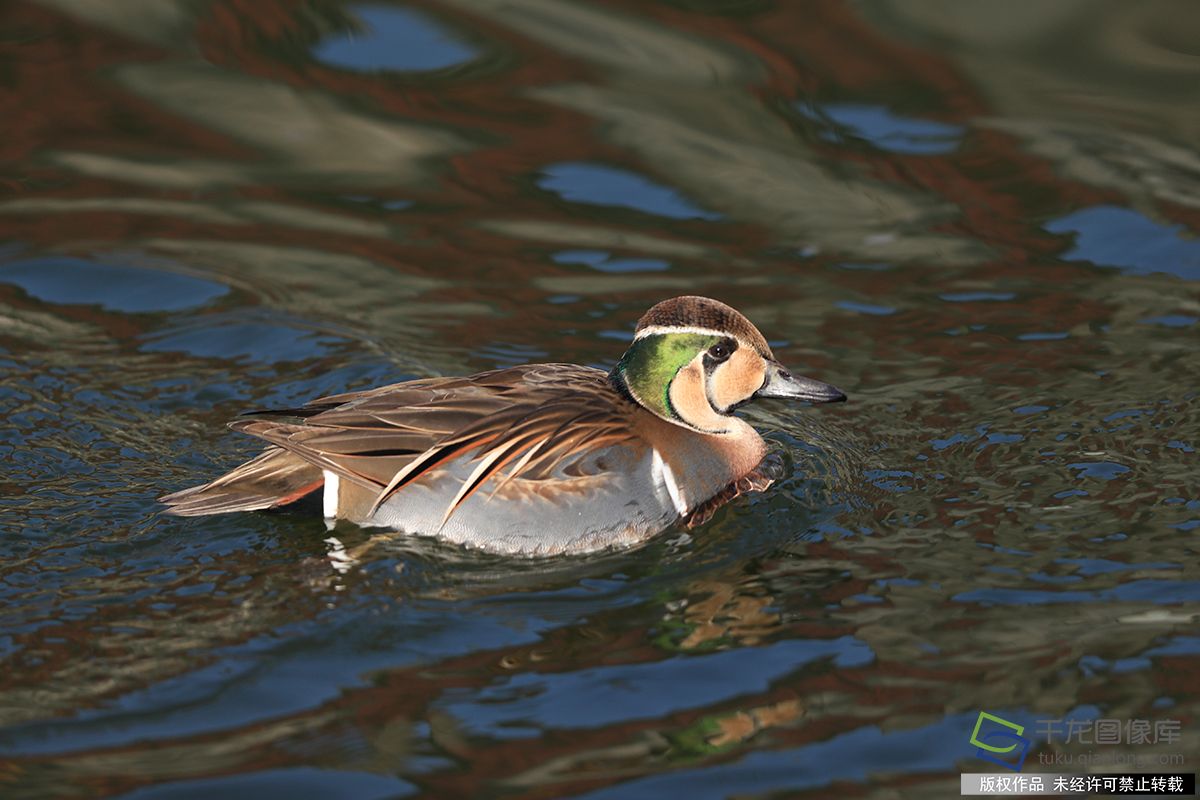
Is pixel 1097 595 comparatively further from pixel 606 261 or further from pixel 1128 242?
pixel 606 261

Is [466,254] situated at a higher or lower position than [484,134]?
lower

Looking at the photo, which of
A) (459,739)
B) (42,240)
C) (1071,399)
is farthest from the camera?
(42,240)

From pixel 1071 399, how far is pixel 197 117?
22.5ft

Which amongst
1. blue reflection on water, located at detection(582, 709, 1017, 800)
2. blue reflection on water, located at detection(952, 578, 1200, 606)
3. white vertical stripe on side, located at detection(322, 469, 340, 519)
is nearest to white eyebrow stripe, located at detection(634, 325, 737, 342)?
white vertical stripe on side, located at detection(322, 469, 340, 519)

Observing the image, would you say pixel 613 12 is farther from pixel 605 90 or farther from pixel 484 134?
pixel 484 134

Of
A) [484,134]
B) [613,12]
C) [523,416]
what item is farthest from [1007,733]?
[613,12]

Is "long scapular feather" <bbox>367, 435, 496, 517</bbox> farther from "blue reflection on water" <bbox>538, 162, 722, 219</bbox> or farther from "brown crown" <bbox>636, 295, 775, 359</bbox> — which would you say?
"blue reflection on water" <bbox>538, 162, 722, 219</bbox>

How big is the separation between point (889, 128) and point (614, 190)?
214 centimetres

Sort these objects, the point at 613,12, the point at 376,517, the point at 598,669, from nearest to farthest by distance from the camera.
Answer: the point at 598,669 → the point at 376,517 → the point at 613,12

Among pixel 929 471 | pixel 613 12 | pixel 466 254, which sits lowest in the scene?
pixel 929 471

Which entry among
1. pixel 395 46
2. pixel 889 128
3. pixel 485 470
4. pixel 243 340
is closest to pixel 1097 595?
pixel 485 470

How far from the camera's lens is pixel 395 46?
12.5 meters

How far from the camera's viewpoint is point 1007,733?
583 cm

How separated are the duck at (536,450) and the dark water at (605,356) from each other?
0.19 meters
